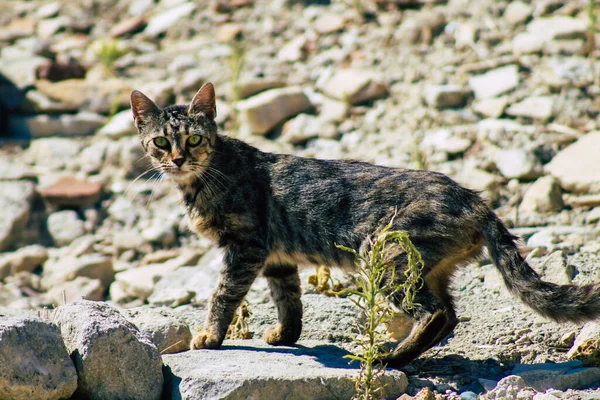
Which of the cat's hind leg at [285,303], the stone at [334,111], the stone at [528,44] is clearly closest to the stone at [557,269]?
the cat's hind leg at [285,303]

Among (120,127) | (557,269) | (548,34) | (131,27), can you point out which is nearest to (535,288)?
(557,269)

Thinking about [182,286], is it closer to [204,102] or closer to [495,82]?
[204,102]

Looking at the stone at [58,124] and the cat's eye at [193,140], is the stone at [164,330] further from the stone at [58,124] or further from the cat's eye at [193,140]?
the stone at [58,124]

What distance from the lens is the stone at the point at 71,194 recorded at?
9.67 metres

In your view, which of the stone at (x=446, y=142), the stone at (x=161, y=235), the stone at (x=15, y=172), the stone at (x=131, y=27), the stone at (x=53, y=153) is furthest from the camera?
the stone at (x=131, y=27)

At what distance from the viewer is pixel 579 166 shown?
310 inches

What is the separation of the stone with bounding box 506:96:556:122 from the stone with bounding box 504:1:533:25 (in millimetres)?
1703

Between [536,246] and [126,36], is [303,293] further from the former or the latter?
[126,36]

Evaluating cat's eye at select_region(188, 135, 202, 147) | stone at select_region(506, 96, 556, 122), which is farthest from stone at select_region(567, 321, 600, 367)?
stone at select_region(506, 96, 556, 122)

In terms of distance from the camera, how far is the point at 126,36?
12.6m

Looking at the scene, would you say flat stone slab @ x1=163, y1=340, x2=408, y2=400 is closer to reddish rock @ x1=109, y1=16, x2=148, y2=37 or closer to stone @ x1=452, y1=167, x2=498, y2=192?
stone @ x1=452, y1=167, x2=498, y2=192

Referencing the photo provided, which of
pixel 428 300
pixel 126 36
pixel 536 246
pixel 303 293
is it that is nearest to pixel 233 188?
pixel 303 293

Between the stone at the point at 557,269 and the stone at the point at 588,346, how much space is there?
674 mm

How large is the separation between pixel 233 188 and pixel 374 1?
643cm
